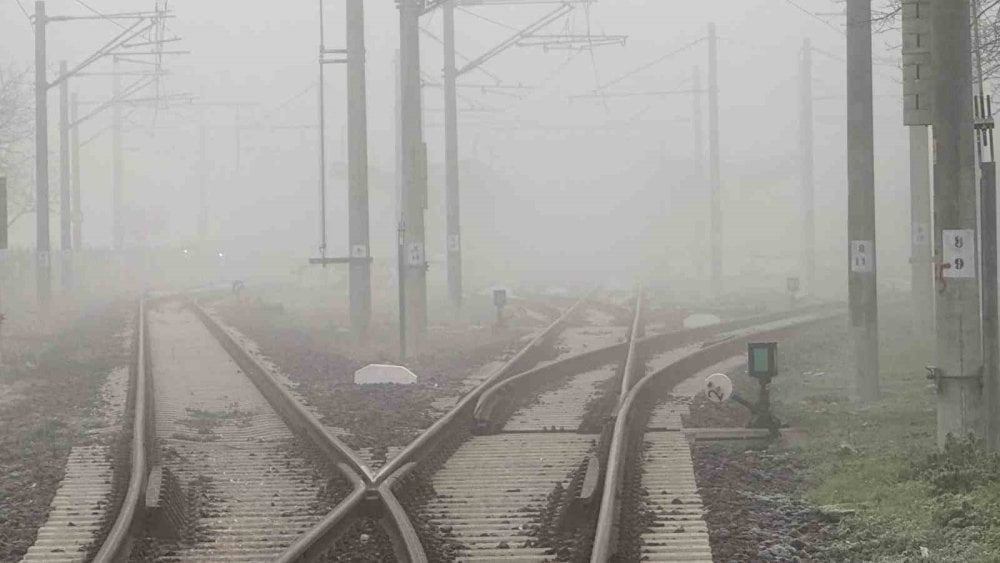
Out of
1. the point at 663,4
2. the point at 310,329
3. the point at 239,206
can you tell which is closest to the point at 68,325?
the point at 310,329

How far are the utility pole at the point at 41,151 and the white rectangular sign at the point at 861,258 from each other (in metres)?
25.1

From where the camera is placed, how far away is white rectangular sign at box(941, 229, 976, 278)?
10.7 meters

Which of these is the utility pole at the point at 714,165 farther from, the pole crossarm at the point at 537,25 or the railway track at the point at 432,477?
the railway track at the point at 432,477

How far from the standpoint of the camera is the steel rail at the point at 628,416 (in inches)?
337

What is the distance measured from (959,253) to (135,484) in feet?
21.0

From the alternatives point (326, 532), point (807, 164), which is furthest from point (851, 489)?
point (807, 164)

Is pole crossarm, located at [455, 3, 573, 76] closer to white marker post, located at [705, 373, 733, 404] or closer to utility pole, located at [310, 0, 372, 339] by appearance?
utility pole, located at [310, 0, 372, 339]

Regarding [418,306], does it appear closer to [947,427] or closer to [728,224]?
[947,427]

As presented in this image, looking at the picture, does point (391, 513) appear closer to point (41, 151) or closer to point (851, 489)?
point (851, 489)

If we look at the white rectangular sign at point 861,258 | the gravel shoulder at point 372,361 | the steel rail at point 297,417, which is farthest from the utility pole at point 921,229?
the steel rail at point 297,417

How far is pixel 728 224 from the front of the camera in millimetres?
96125

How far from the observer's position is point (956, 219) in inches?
421

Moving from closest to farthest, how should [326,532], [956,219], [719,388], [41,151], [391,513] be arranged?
[326,532] < [391,513] < [956,219] < [719,388] < [41,151]

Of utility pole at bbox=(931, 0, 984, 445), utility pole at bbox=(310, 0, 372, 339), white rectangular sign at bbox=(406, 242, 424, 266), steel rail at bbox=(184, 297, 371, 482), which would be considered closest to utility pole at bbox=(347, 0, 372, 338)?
utility pole at bbox=(310, 0, 372, 339)
